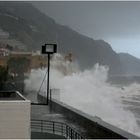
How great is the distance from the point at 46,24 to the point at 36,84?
1205 cm

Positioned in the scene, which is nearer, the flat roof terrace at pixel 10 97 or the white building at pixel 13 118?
the white building at pixel 13 118

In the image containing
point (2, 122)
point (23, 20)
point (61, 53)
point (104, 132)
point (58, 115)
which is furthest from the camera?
point (23, 20)

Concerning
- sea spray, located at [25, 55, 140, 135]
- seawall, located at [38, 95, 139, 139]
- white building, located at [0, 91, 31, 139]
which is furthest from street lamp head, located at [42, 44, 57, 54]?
sea spray, located at [25, 55, 140, 135]

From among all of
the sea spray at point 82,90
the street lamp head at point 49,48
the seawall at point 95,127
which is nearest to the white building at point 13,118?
the seawall at point 95,127

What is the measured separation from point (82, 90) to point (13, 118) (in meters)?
36.4

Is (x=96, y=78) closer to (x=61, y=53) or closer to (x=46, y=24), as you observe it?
(x=46, y=24)

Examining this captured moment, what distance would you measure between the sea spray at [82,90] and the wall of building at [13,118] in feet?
69.2

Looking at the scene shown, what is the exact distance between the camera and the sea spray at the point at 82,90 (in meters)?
30.1

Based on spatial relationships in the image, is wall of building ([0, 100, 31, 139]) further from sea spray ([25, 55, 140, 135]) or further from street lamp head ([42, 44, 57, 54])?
sea spray ([25, 55, 140, 135])

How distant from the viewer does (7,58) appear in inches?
1166

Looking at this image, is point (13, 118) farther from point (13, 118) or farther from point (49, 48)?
point (49, 48)

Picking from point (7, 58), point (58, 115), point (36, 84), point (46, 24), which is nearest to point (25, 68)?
point (36, 84)

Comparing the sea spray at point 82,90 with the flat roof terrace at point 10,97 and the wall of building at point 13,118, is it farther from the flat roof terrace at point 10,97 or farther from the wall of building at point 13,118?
the wall of building at point 13,118

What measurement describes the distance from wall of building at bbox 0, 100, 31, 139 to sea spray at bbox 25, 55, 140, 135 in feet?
69.2
